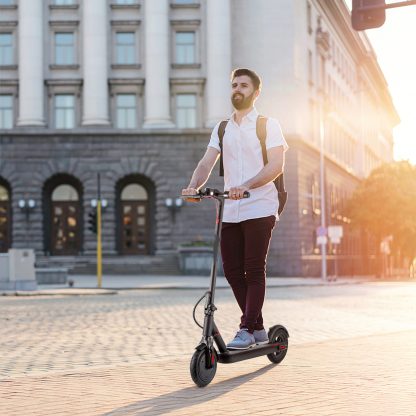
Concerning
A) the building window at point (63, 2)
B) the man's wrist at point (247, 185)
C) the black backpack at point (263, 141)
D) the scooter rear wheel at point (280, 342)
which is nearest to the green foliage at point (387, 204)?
the building window at point (63, 2)

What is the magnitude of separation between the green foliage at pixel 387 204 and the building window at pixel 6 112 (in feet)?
82.2

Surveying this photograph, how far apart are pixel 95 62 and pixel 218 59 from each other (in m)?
6.06

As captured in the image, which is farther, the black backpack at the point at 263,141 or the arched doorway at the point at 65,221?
the arched doorway at the point at 65,221

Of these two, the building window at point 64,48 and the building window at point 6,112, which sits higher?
the building window at point 64,48

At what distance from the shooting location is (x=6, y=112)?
168ft

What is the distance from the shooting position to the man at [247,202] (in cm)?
805

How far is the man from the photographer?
8047mm

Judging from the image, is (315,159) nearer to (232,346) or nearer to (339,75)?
(339,75)

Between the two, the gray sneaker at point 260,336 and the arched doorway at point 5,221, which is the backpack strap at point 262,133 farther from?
the arched doorway at point 5,221

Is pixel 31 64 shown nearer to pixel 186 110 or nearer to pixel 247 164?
pixel 186 110

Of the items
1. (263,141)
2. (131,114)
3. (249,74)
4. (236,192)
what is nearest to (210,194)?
(236,192)

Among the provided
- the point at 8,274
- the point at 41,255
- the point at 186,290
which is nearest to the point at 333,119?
the point at 41,255

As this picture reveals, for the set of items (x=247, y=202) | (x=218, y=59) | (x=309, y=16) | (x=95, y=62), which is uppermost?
(x=309, y=16)

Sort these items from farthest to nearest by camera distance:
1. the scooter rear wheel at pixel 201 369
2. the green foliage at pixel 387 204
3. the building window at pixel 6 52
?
the green foliage at pixel 387 204, the building window at pixel 6 52, the scooter rear wheel at pixel 201 369
